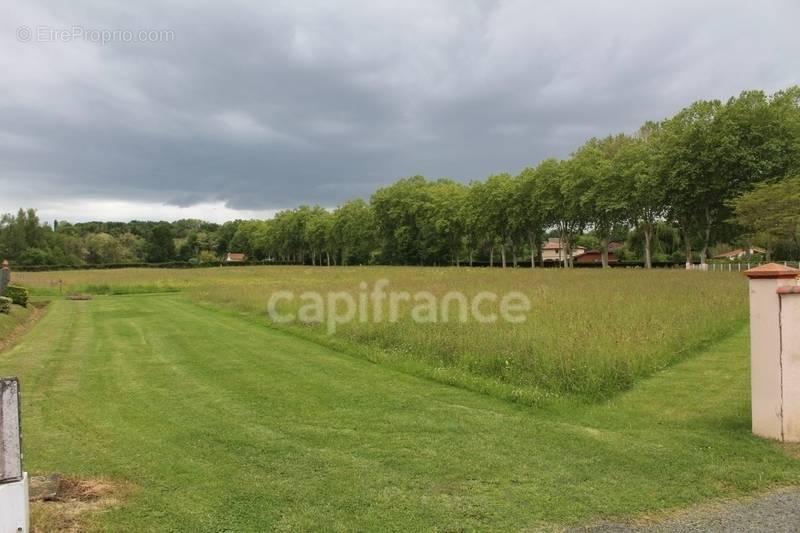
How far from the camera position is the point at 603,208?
50500 mm

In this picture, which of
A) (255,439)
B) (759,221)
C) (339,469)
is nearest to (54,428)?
(255,439)

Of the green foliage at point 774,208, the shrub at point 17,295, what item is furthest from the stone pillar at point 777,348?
the green foliage at point 774,208

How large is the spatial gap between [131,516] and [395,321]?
949 centimetres

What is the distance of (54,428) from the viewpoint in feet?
21.6

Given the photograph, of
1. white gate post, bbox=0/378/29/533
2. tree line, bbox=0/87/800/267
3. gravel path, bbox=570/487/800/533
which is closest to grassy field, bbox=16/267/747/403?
gravel path, bbox=570/487/800/533

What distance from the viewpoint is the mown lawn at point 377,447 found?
14.1 feet

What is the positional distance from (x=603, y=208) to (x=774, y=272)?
47.5 meters

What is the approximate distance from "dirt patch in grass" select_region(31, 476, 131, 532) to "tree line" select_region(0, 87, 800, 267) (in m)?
36.4

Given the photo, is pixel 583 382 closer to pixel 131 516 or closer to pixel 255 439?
pixel 255 439

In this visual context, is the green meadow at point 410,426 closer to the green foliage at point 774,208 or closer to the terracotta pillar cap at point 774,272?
the terracotta pillar cap at point 774,272

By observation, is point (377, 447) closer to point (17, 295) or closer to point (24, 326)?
point (24, 326)

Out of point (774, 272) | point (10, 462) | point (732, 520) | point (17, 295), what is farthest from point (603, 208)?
point (10, 462)

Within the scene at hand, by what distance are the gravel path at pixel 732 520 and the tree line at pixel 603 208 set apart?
33552 millimetres

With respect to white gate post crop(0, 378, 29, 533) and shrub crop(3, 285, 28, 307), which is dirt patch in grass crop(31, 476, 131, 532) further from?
shrub crop(3, 285, 28, 307)
